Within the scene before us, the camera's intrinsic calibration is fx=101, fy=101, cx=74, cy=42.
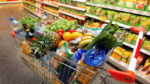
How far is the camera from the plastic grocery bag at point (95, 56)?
0.71m

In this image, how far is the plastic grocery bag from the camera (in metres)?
0.71

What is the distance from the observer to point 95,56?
2.43ft

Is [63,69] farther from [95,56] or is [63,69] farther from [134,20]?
[134,20]

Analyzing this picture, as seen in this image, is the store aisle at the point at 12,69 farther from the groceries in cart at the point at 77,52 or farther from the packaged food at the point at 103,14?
the packaged food at the point at 103,14

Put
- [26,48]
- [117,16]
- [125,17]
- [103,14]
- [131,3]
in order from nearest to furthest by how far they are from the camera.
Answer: [26,48] < [131,3] < [125,17] < [117,16] < [103,14]

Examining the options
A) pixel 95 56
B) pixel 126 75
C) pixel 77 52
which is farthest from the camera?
pixel 77 52

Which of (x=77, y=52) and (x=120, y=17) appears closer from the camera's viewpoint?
(x=77, y=52)

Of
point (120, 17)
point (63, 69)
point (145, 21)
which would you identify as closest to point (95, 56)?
point (63, 69)

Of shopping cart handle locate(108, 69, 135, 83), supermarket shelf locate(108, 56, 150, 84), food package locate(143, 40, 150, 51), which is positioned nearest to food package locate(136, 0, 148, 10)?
food package locate(143, 40, 150, 51)

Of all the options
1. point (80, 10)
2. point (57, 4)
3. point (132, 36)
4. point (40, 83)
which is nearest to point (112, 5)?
point (132, 36)

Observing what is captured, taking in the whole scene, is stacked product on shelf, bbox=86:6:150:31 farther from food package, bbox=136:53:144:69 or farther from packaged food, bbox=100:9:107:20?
food package, bbox=136:53:144:69

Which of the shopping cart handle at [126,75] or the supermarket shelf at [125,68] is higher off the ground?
the shopping cart handle at [126,75]

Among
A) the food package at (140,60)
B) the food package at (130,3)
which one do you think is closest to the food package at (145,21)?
the food package at (130,3)

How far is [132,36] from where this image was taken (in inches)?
76.7
